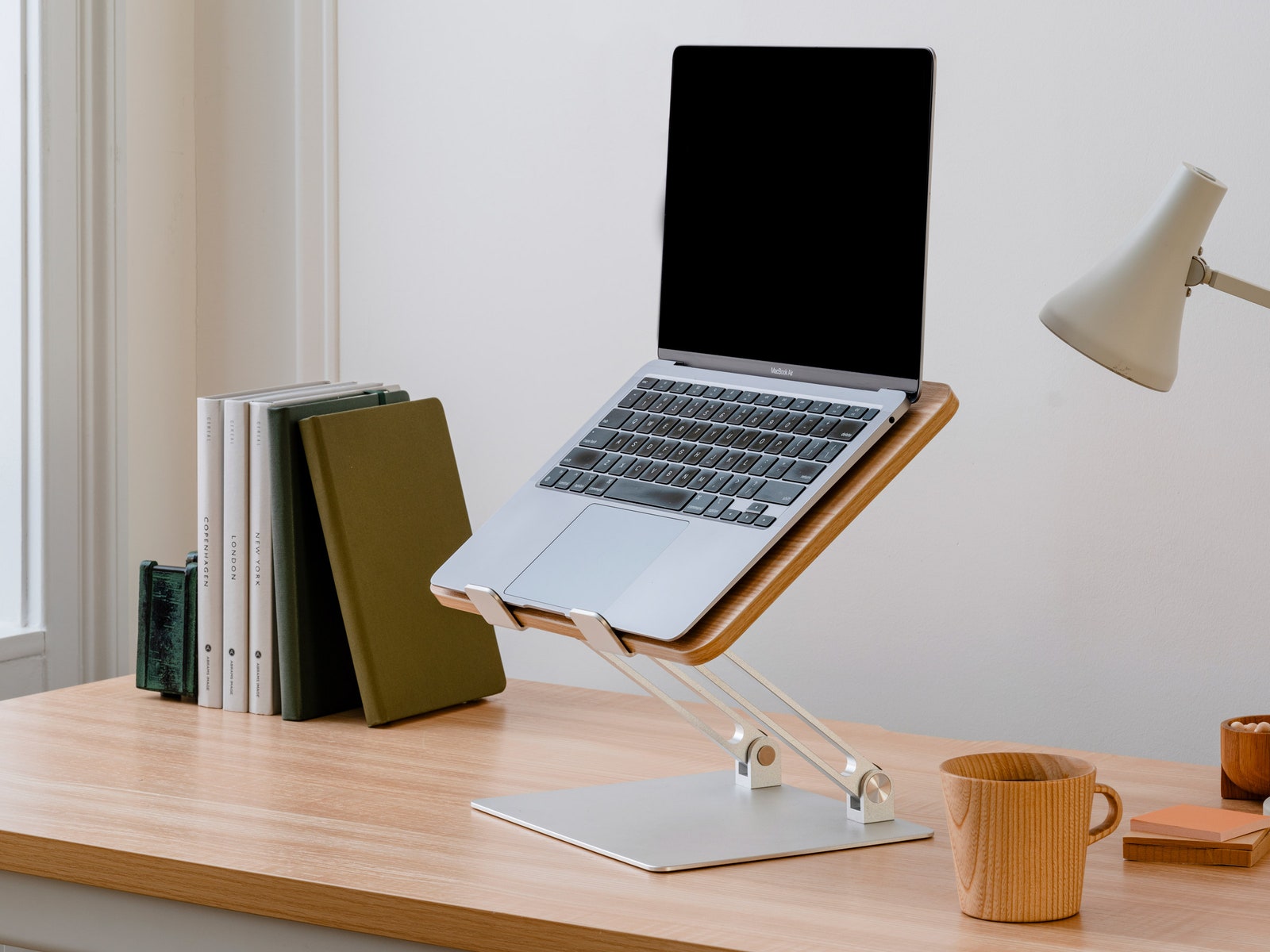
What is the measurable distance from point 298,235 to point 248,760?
0.85 meters

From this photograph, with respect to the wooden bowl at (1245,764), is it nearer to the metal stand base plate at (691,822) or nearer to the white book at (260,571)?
the metal stand base plate at (691,822)

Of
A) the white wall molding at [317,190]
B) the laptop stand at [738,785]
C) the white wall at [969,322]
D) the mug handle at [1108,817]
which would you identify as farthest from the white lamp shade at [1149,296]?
the white wall molding at [317,190]

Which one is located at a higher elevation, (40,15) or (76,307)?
(40,15)

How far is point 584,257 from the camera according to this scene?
5.37 feet

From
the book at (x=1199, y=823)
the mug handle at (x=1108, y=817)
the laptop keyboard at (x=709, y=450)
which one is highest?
the laptop keyboard at (x=709, y=450)

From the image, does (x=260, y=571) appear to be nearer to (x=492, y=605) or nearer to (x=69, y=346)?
(x=492, y=605)

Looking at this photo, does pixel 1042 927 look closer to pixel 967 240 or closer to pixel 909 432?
pixel 909 432

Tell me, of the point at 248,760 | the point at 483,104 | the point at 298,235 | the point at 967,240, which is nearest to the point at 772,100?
the point at 967,240

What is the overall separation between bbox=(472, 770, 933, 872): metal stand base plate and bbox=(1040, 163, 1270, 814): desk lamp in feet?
1.10

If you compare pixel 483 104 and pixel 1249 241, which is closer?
pixel 1249 241

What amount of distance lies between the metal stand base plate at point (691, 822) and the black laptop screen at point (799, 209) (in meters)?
0.30

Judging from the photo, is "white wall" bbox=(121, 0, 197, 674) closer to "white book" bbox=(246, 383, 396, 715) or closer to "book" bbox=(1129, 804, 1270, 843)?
"white book" bbox=(246, 383, 396, 715)

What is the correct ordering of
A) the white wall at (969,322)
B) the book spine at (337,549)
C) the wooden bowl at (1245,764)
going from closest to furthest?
the wooden bowl at (1245,764), the book spine at (337,549), the white wall at (969,322)

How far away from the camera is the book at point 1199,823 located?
90 cm
